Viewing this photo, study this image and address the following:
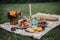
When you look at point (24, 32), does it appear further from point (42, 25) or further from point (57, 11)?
point (57, 11)

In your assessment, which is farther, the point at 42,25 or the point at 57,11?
the point at 57,11

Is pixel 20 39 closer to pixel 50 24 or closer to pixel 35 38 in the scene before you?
pixel 35 38

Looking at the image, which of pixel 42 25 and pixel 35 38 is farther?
pixel 42 25

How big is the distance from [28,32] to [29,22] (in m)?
0.29

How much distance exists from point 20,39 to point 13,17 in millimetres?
405

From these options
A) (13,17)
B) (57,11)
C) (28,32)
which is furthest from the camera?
(57,11)

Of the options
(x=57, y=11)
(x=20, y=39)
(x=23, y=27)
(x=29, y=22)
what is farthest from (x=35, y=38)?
(x=57, y=11)

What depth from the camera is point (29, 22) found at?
2.35m

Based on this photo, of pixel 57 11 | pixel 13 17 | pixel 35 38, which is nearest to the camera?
pixel 35 38

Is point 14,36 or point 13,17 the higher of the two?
point 13,17

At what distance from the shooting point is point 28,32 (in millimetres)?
2076

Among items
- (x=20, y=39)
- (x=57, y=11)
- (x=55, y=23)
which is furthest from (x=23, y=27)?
(x=57, y=11)

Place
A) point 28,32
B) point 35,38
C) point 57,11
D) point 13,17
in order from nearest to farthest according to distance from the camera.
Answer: point 35,38, point 28,32, point 13,17, point 57,11

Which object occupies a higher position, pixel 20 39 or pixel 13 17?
pixel 13 17
